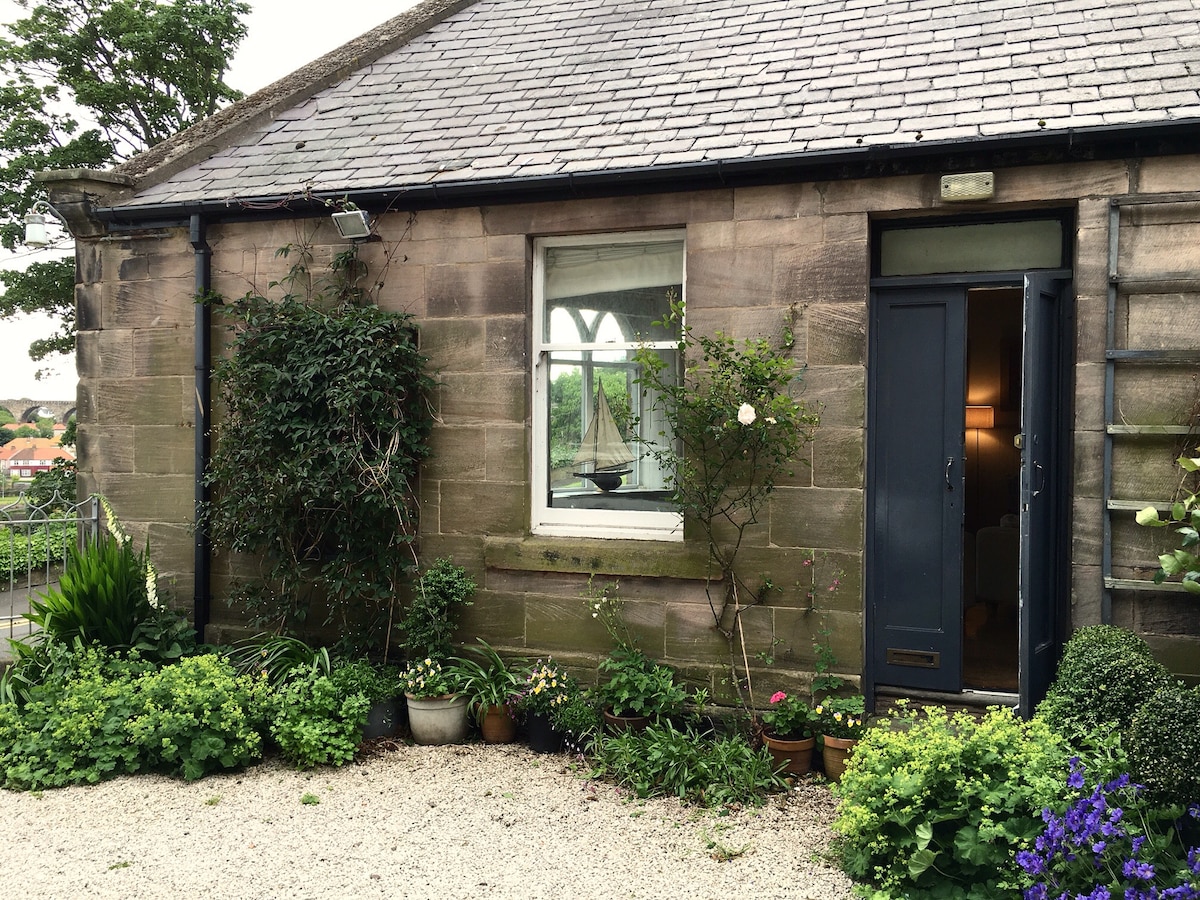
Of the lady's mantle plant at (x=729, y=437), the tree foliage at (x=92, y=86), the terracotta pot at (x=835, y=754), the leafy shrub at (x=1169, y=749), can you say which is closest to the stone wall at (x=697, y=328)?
the lady's mantle plant at (x=729, y=437)

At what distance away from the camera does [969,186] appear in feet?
16.2

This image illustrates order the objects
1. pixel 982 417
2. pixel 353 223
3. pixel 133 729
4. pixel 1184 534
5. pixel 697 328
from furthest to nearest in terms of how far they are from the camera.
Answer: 1. pixel 982 417
2. pixel 353 223
3. pixel 697 328
4. pixel 133 729
5. pixel 1184 534

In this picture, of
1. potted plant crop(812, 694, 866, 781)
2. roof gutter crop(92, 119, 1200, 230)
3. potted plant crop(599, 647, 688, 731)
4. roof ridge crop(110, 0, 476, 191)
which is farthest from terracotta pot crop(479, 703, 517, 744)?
roof ridge crop(110, 0, 476, 191)

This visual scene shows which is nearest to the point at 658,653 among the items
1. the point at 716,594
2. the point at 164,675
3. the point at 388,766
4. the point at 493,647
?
the point at 716,594

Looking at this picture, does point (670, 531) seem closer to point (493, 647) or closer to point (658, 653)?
point (658, 653)

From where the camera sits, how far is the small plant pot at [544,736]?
212 inches

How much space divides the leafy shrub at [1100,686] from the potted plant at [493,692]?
303 cm

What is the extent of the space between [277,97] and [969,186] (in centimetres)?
567

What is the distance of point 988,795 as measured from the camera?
3496 mm

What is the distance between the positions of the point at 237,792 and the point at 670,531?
294 centimetres

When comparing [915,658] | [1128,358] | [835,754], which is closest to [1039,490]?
[1128,358]

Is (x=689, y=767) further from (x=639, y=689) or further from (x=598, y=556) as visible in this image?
(x=598, y=556)

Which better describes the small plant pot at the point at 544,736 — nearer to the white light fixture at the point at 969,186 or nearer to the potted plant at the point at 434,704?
the potted plant at the point at 434,704

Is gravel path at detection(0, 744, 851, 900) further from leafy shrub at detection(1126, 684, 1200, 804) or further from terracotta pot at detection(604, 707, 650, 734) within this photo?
leafy shrub at detection(1126, 684, 1200, 804)
